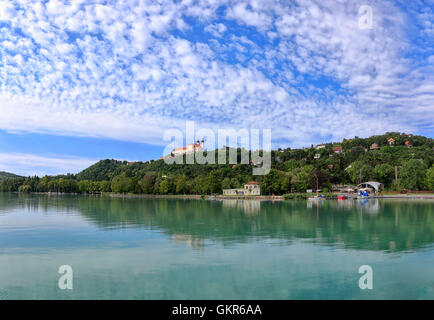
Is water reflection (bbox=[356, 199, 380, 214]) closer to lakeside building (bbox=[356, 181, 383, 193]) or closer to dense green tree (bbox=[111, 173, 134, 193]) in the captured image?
lakeside building (bbox=[356, 181, 383, 193])

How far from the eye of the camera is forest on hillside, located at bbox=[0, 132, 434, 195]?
183ft

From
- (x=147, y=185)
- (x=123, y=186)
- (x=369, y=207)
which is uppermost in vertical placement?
(x=147, y=185)

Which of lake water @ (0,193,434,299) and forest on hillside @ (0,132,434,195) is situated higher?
forest on hillside @ (0,132,434,195)

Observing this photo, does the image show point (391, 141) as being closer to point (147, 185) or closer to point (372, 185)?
point (372, 185)

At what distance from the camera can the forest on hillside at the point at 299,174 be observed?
183ft

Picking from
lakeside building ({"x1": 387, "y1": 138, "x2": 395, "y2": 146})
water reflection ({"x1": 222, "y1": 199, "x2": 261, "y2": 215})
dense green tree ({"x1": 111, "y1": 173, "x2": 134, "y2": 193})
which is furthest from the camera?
lakeside building ({"x1": 387, "y1": 138, "x2": 395, "y2": 146})

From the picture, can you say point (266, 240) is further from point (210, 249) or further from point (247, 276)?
point (247, 276)

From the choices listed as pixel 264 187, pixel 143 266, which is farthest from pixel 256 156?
pixel 143 266

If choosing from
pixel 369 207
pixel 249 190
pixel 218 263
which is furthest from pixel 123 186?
pixel 218 263

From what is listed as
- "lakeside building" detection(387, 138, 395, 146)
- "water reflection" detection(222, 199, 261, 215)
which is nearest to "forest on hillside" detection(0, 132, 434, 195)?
"lakeside building" detection(387, 138, 395, 146)

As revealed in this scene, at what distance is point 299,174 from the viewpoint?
188ft

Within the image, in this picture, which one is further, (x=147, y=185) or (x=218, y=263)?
(x=147, y=185)
